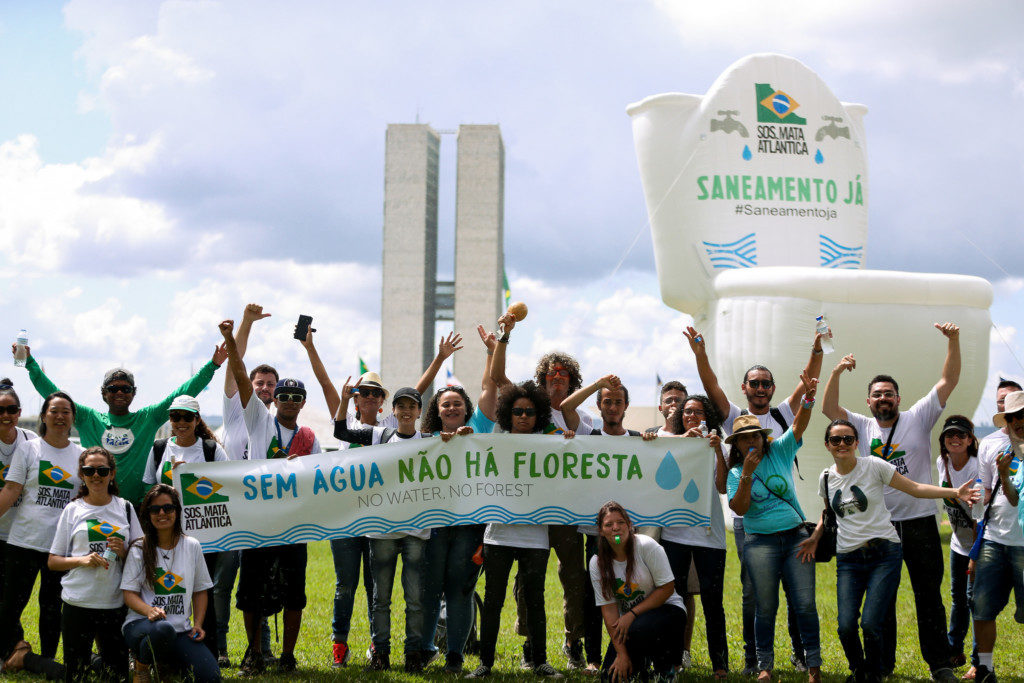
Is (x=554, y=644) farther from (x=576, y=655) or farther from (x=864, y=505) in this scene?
(x=864, y=505)

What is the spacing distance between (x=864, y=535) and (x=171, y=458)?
417 centimetres

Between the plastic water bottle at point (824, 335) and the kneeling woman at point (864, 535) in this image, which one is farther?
the plastic water bottle at point (824, 335)

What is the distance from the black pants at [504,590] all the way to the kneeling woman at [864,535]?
5.29 ft

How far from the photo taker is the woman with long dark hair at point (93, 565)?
17.1 ft

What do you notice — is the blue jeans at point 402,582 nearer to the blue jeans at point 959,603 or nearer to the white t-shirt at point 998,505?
the white t-shirt at point 998,505

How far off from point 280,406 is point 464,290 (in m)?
61.9

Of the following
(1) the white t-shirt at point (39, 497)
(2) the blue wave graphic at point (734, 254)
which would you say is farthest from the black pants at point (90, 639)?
(2) the blue wave graphic at point (734, 254)

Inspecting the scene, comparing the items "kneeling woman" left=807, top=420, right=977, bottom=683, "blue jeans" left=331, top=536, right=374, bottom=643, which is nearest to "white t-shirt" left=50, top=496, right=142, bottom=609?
"blue jeans" left=331, top=536, right=374, bottom=643

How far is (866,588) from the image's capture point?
5.62m

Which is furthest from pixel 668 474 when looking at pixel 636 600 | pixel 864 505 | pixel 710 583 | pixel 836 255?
pixel 836 255

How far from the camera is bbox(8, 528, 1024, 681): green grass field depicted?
5957 mm

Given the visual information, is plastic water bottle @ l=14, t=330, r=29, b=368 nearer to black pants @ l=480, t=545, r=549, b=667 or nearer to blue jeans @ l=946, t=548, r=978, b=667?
black pants @ l=480, t=545, r=549, b=667

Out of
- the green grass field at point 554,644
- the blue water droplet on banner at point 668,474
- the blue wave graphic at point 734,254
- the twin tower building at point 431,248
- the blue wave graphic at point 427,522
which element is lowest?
the green grass field at point 554,644

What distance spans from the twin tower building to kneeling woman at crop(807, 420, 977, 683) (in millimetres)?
58345
